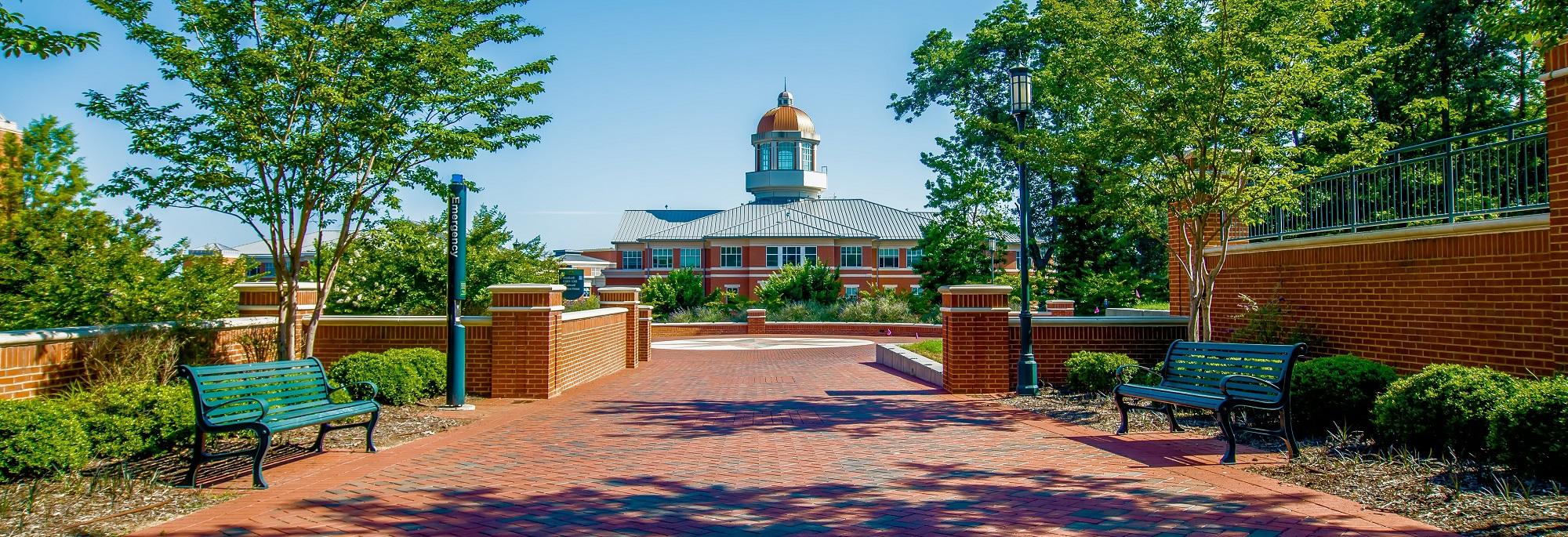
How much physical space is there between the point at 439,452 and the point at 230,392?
1805 mm

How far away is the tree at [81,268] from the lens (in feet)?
34.5

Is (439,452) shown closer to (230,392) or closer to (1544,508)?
(230,392)

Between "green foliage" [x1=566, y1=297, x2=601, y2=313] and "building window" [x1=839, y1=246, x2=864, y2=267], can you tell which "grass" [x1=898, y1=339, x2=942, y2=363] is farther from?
"building window" [x1=839, y1=246, x2=864, y2=267]

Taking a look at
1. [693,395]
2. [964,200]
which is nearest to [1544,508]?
[693,395]

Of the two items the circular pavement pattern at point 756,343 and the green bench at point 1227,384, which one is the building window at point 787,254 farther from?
the green bench at point 1227,384

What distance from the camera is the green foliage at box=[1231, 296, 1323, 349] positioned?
11.3m

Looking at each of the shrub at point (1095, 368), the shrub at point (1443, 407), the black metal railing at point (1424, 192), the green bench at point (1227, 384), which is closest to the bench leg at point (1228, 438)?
the green bench at point (1227, 384)

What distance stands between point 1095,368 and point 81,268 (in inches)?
473

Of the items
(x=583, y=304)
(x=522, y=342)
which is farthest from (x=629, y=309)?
(x=583, y=304)

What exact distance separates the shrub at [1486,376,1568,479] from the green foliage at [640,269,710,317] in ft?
117

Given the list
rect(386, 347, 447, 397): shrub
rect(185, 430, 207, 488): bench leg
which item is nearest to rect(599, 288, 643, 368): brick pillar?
rect(386, 347, 447, 397): shrub

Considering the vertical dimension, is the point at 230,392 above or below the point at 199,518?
above

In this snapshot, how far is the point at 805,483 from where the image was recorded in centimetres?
717

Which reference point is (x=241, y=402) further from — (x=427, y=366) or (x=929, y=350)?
(x=929, y=350)
